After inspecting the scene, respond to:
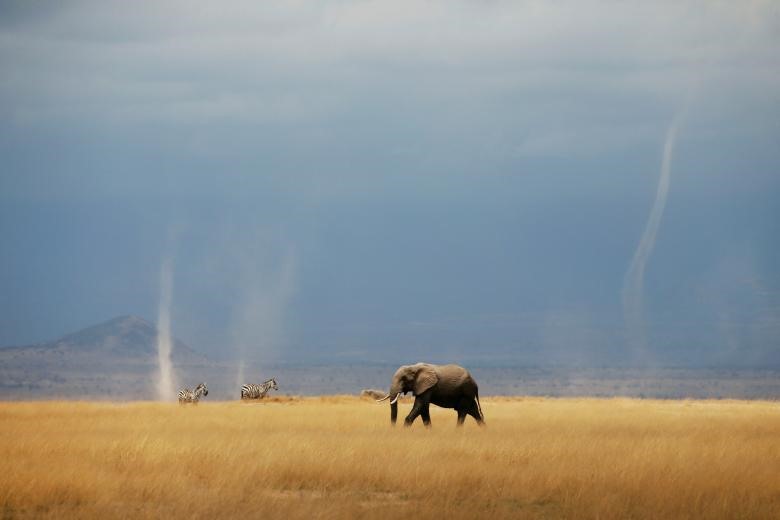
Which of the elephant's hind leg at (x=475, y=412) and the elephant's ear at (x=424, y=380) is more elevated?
the elephant's ear at (x=424, y=380)

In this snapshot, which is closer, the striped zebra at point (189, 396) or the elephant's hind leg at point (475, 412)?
the elephant's hind leg at point (475, 412)

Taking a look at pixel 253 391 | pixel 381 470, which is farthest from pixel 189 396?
pixel 381 470

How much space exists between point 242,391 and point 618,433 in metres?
21.7

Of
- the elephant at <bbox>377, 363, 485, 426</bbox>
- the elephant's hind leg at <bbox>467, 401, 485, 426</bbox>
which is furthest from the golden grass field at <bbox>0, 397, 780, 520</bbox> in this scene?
the elephant at <bbox>377, 363, 485, 426</bbox>

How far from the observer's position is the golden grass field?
16.7 meters

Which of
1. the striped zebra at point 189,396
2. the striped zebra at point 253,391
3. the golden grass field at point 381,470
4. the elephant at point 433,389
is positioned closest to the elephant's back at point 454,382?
the elephant at point 433,389

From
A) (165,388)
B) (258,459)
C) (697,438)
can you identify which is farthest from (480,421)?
(165,388)

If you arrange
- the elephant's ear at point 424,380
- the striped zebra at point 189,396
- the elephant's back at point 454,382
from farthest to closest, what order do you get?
the striped zebra at point 189,396
the elephant's back at point 454,382
the elephant's ear at point 424,380

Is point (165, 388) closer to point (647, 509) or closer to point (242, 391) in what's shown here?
point (242, 391)

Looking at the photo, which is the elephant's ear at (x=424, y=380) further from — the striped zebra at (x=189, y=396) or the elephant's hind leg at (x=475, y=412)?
the striped zebra at (x=189, y=396)

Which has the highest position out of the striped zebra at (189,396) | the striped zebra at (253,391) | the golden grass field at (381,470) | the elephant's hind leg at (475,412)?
the golden grass field at (381,470)

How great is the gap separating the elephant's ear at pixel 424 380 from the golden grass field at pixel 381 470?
1068mm

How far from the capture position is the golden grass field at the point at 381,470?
16688mm

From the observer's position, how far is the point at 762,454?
24.0m
